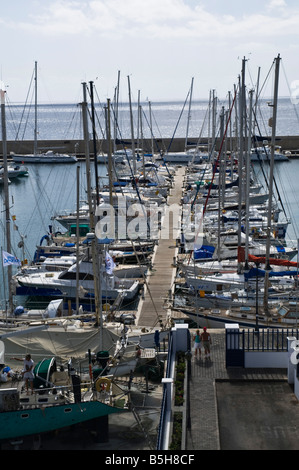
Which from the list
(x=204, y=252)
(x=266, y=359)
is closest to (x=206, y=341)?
(x=266, y=359)

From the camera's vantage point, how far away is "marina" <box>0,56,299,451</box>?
18422 mm

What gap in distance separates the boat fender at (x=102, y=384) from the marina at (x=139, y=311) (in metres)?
0.05

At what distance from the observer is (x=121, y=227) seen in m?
45.9

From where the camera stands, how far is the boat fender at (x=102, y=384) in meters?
19.3

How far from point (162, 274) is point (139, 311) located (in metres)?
6.23

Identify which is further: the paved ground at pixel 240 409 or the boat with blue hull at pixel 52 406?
the boat with blue hull at pixel 52 406

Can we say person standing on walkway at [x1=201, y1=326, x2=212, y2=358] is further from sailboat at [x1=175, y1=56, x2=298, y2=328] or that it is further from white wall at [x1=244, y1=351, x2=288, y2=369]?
sailboat at [x1=175, y1=56, x2=298, y2=328]

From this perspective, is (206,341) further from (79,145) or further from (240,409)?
(79,145)

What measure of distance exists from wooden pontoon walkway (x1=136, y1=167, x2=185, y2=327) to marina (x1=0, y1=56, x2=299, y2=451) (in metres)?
0.10

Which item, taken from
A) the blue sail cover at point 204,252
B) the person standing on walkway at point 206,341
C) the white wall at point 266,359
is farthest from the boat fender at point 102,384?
the blue sail cover at point 204,252

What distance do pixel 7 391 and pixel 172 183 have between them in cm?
4983

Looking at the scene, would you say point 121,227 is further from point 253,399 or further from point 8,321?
point 253,399

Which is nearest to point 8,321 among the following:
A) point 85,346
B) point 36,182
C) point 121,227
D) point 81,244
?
point 85,346

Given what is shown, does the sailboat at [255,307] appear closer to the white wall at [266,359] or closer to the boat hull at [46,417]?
the white wall at [266,359]
